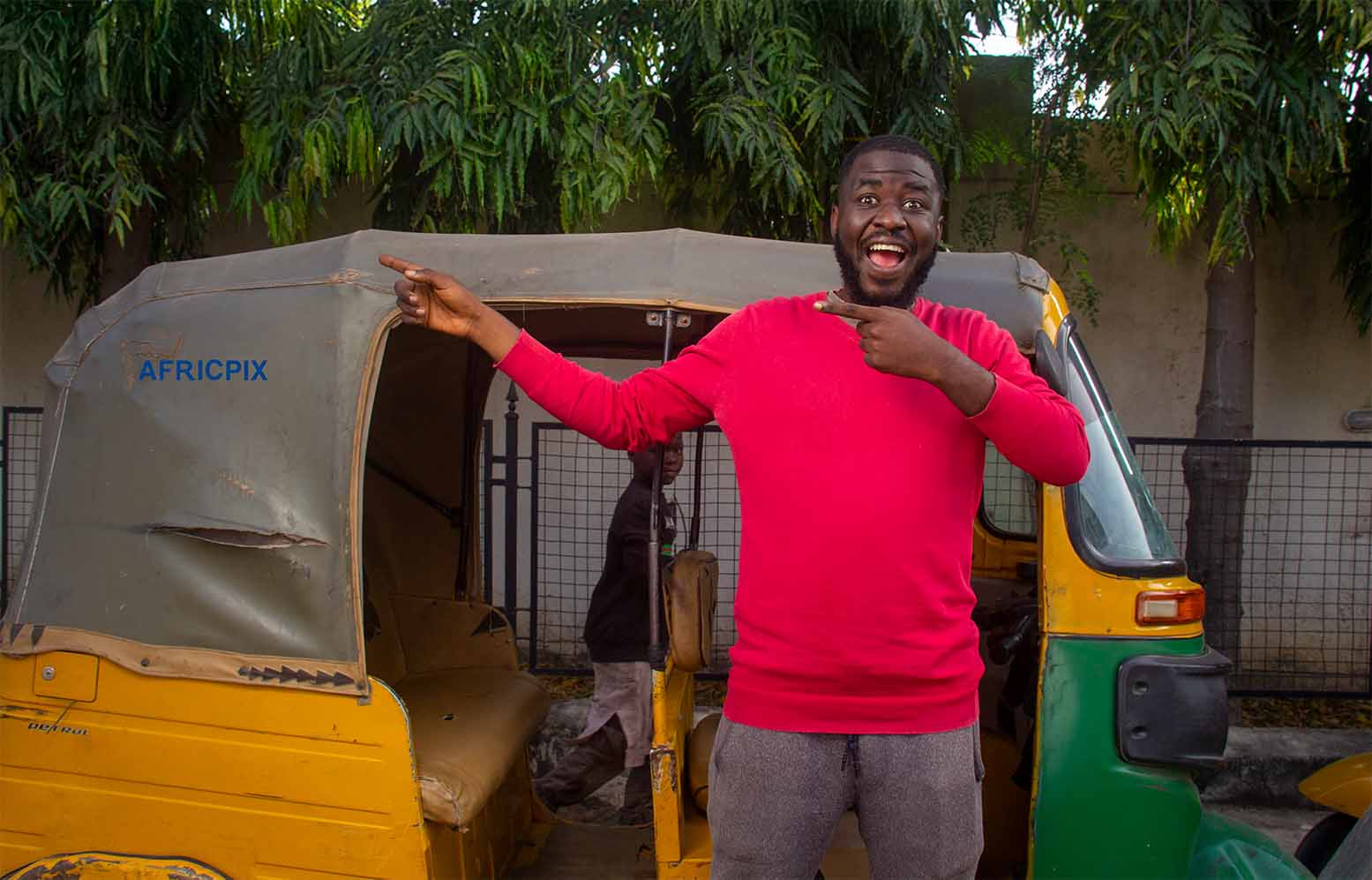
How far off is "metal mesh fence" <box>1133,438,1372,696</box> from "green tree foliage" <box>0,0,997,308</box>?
2944 millimetres

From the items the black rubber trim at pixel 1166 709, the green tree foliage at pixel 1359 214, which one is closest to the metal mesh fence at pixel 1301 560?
the green tree foliage at pixel 1359 214

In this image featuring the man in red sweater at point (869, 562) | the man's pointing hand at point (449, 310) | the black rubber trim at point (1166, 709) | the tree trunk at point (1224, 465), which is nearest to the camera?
the man in red sweater at point (869, 562)

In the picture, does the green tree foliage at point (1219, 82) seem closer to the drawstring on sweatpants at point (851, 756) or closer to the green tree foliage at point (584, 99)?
the green tree foliage at point (584, 99)

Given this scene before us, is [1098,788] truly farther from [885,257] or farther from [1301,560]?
[1301,560]

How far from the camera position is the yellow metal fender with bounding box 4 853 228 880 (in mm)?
2783

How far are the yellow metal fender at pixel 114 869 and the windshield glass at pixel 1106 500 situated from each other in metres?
2.51

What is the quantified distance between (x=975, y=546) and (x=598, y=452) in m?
3.05

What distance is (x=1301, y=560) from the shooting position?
6.96 m

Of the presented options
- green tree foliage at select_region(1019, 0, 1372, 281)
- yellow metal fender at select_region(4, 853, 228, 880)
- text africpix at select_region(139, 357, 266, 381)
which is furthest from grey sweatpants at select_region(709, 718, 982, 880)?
green tree foliage at select_region(1019, 0, 1372, 281)

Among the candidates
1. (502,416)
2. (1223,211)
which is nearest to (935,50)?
(1223,211)

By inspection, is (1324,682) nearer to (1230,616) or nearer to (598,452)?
(1230,616)

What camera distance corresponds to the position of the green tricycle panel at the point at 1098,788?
277cm

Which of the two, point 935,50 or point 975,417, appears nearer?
point 975,417

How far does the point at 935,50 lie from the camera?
19.6ft
